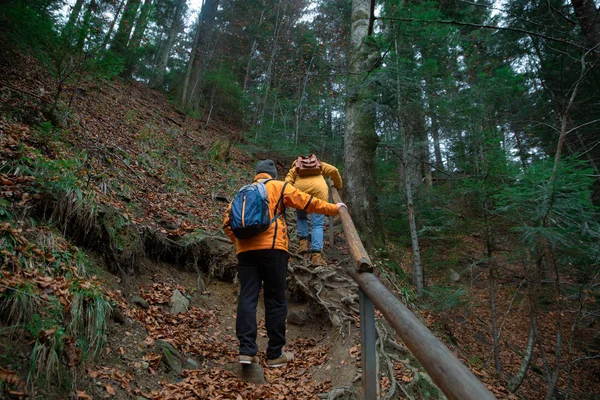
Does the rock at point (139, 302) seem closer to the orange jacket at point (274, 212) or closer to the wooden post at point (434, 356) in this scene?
the orange jacket at point (274, 212)

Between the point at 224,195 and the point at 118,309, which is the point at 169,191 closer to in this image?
the point at 224,195

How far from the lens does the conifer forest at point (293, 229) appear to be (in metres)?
3.12

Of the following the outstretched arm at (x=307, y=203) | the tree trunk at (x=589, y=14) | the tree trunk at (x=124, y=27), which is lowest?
the outstretched arm at (x=307, y=203)

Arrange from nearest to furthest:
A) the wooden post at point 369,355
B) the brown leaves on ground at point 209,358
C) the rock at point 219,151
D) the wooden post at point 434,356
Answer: the wooden post at point 434,356, the wooden post at point 369,355, the brown leaves on ground at point 209,358, the rock at point 219,151

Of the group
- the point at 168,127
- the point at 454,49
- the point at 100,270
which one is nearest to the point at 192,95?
the point at 168,127

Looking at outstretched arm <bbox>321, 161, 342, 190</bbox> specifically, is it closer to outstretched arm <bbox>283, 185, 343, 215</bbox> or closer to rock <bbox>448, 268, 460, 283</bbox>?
outstretched arm <bbox>283, 185, 343, 215</bbox>

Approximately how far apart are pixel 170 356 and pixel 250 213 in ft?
5.88

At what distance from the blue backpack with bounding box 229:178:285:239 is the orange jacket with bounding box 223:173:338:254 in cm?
10

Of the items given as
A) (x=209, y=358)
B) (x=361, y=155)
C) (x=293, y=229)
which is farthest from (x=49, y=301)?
(x=361, y=155)

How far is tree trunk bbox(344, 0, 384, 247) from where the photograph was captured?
767 cm

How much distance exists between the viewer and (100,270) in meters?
4.08

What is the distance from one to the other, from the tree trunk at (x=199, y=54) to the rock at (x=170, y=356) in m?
15.1

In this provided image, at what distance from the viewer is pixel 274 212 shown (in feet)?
12.4

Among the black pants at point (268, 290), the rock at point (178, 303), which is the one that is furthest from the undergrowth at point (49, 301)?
the black pants at point (268, 290)
